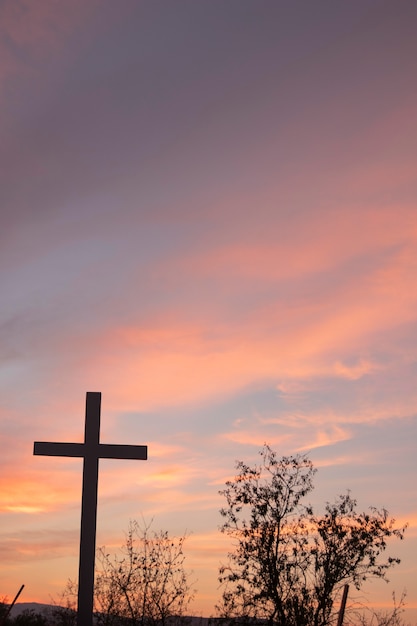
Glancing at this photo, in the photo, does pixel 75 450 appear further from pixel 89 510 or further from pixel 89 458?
pixel 89 510

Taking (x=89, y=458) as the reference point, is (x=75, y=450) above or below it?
above

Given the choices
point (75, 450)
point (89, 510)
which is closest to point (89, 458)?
point (75, 450)

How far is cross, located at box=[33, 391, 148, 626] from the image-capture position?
686 inches

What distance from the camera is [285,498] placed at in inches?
1185

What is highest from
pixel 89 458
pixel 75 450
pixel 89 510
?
pixel 75 450

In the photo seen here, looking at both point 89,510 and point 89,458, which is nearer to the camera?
point 89,510

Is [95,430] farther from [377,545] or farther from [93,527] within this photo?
[377,545]

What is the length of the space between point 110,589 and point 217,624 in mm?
3563

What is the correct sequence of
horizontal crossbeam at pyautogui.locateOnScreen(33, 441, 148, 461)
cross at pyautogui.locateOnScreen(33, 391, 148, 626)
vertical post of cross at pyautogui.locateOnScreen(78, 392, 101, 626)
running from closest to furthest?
vertical post of cross at pyautogui.locateOnScreen(78, 392, 101, 626), cross at pyautogui.locateOnScreen(33, 391, 148, 626), horizontal crossbeam at pyautogui.locateOnScreen(33, 441, 148, 461)

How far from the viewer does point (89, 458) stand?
1867 cm

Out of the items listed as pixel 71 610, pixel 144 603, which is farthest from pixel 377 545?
pixel 71 610

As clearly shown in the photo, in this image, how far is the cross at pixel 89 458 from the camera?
1742cm

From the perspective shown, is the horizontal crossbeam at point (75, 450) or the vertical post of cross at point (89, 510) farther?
the horizontal crossbeam at point (75, 450)

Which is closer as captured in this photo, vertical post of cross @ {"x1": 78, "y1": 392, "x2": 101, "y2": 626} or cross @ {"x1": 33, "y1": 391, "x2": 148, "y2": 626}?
vertical post of cross @ {"x1": 78, "y1": 392, "x2": 101, "y2": 626}
